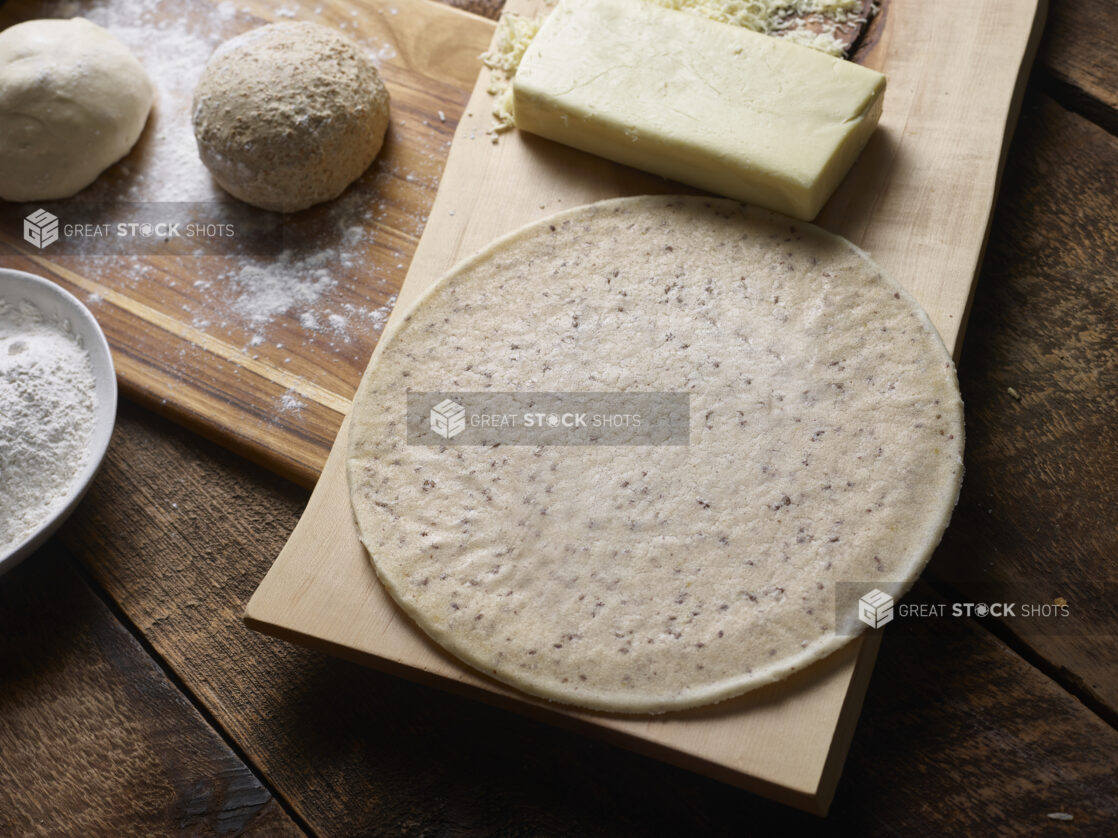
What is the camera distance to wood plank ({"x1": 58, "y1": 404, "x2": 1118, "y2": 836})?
3.48 ft

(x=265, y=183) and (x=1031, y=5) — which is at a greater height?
(x=1031, y=5)

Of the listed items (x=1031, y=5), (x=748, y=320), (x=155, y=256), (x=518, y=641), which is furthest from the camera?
(x=155, y=256)

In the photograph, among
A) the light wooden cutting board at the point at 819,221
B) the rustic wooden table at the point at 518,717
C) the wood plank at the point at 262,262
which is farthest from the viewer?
the wood plank at the point at 262,262

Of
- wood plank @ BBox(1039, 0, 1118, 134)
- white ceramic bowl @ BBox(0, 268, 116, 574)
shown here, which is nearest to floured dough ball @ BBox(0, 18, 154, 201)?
white ceramic bowl @ BBox(0, 268, 116, 574)

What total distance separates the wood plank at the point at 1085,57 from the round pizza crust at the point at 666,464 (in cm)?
52

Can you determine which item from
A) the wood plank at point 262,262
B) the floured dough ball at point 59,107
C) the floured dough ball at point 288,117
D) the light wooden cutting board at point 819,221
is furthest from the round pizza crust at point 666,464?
the floured dough ball at point 59,107

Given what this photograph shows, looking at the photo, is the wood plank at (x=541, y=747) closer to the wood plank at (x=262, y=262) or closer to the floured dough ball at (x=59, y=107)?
the wood plank at (x=262, y=262)

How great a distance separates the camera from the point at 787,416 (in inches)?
42.7

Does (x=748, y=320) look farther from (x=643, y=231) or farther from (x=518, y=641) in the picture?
(x=518, y=641)

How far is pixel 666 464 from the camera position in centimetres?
108

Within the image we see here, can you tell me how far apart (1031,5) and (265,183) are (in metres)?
1.14

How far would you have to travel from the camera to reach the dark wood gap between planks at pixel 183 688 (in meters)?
1.12

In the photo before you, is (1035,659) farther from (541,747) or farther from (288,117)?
(288,117)

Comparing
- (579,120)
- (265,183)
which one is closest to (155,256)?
(265,183)
